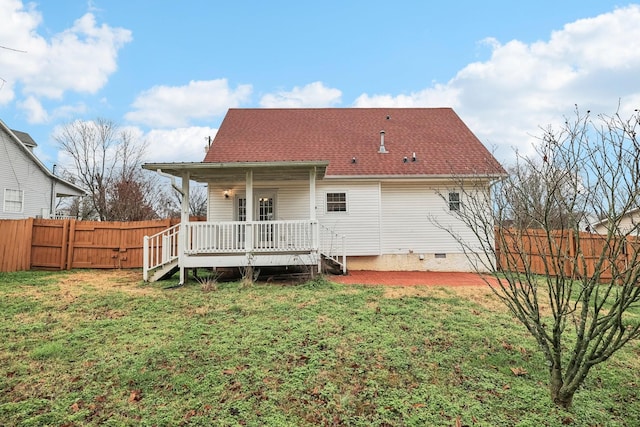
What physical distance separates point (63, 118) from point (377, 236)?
1055 inches

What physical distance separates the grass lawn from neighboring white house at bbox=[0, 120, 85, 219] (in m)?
11.2

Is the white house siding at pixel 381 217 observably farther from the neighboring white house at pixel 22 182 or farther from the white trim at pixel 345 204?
the neighboring white house at pixel 22 182

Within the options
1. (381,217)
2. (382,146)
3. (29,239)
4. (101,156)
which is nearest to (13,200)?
(29,239)

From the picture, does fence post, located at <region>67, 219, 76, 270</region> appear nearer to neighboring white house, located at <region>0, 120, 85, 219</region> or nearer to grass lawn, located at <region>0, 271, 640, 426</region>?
neighboring white house, located at <region>0, 120, 85, 219</region>

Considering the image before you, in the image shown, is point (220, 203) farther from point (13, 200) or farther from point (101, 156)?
point (101, 156)

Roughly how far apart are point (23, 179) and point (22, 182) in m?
0.17

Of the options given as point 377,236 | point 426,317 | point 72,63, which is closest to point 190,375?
point 426,317

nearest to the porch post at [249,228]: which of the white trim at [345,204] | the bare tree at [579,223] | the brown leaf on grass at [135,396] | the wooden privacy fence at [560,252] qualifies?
the white trim at [345,204]

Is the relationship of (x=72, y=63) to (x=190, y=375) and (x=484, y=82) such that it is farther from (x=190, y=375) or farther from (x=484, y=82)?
(x=484, y=82)

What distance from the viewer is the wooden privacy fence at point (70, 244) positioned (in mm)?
11250

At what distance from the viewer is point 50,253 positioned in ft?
38.9

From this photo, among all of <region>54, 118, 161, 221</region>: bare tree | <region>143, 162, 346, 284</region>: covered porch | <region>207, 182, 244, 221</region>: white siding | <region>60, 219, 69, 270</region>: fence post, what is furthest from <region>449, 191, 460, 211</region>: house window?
<region>54, 118, 161, 221</region>: bare tree

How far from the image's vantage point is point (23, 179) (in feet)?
49.6

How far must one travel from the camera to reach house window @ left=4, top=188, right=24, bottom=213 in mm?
14375
